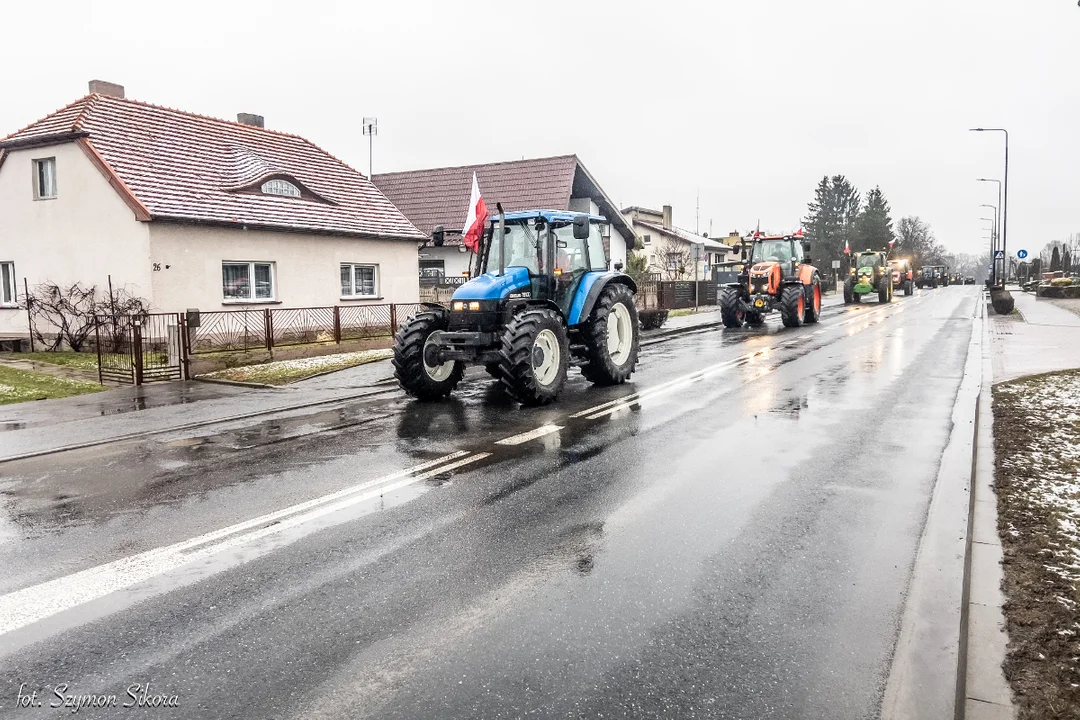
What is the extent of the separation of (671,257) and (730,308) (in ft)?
73.6

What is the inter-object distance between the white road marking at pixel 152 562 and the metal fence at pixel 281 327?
31.5 ft

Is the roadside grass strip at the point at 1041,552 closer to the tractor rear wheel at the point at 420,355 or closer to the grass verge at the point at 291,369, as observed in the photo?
the tractor rear wheel at the point at 420,355

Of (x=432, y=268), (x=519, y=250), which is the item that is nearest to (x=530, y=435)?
(x=519, y=250)

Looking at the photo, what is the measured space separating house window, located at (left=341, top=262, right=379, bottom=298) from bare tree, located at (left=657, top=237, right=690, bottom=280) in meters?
21.0

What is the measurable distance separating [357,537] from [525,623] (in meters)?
1.71

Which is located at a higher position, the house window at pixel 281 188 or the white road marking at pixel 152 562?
Result: the house window at pixel 281 188

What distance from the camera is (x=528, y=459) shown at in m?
7.25

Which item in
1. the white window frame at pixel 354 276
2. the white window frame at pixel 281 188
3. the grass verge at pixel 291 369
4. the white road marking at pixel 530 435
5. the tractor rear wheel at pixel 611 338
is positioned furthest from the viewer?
the white window frame at pixel 354 276

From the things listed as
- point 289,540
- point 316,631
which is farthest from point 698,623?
point 289,540

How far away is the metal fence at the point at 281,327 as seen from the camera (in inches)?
656

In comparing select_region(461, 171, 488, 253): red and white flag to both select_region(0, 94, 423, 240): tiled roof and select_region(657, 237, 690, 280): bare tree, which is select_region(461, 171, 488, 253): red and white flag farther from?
select_region(657, 237, 690, 280): bare tree

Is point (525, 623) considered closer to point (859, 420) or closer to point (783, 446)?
point (783, 446)

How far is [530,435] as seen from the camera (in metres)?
8.35

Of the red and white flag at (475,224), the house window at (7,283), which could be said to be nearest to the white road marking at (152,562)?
the red and white flag at (475,224)
